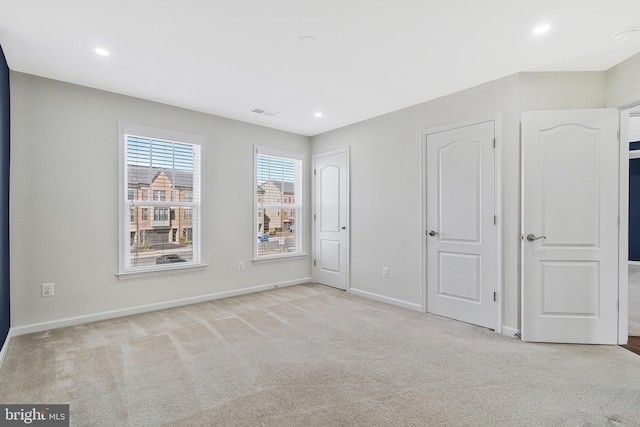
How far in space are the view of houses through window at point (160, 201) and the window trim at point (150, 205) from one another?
49 millimetres

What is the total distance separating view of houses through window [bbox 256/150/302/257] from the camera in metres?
4.89

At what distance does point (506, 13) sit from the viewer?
2.11 meters

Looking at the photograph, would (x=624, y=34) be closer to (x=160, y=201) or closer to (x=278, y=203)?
(x=278, y=203)

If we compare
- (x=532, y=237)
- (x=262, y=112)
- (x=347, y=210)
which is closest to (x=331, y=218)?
(x=347, y=210)

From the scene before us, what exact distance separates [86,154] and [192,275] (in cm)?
183

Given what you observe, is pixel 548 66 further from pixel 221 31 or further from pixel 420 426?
pixel 420 426

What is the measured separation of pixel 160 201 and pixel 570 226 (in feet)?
14.3

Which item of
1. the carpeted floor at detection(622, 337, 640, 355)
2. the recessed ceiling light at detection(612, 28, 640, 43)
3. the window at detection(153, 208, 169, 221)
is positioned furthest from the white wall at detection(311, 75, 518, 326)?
the window at detection(153, 208, 169, 221)

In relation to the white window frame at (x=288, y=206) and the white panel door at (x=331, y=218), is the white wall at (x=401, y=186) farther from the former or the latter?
the white window frame at (x=288, y=206)

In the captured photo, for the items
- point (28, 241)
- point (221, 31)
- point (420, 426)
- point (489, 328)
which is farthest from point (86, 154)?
point (489, 328)

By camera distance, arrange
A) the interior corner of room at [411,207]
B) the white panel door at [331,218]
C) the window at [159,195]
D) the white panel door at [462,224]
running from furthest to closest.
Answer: the white panel door at [331,218], the window at [159,195], the white panel door at [462,224], the interior corner of room at [411,207]

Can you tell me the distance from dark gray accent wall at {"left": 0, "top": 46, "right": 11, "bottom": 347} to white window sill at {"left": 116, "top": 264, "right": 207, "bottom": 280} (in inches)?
36.9

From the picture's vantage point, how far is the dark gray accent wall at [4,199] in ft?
8.54

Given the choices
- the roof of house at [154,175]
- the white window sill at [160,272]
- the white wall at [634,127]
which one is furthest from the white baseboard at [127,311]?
the white wall at [634,127]
